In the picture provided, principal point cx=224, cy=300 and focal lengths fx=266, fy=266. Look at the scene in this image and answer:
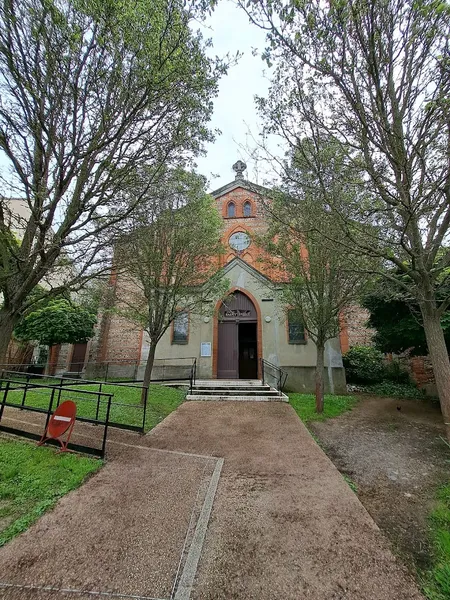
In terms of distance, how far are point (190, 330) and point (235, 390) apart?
393cm

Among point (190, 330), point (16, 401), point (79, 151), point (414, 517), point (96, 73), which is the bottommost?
point (414, 517)

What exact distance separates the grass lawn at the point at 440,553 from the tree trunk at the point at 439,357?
1.02 metres

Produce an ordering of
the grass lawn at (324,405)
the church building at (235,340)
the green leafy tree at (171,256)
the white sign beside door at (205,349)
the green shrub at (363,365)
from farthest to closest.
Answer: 1. the green shrub at (363,365)
2. the white sign beside door at (205,349)
3. the church building at (235,340)
4. the green leafy tree at (171,256)
5. the grass lawn at (324,405)

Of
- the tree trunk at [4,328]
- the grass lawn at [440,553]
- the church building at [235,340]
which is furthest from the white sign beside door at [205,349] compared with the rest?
the grass lawn at [440,553]

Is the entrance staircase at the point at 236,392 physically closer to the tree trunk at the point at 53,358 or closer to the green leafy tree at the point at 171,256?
the green leafy tree at the point at 171,256

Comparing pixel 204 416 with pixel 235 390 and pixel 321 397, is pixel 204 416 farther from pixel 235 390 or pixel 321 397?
pixel 321 397

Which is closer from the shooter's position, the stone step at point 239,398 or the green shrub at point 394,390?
the stone step at point 239,398

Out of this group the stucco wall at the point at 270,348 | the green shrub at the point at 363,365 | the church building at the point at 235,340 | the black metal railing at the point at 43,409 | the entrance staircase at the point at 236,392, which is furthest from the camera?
the green shrub at the point at 363,365

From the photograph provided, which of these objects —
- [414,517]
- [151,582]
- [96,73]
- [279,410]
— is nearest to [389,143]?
[96,73]

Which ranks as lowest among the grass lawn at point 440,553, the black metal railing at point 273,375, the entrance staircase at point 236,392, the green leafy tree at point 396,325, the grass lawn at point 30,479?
the grass lawn at point 440,553

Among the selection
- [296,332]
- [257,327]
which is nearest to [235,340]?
[257,327]

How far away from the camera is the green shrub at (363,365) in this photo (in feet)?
41.8

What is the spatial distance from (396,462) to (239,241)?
13399 mm

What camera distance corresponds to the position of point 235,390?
387 inches
